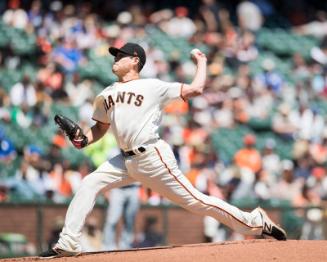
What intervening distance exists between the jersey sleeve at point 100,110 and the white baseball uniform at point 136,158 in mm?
11

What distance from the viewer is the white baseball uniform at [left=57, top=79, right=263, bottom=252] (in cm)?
675

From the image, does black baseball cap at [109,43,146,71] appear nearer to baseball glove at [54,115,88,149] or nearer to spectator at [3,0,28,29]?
baseball glove at [54,115,88,149]

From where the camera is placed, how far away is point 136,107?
22.2 feet

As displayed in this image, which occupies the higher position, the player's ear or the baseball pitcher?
the player's ear

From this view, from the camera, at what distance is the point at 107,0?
53.6ft

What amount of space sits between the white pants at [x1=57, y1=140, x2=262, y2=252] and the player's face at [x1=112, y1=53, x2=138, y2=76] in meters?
0.63

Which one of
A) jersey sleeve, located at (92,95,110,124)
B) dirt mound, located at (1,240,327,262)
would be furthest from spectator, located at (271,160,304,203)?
jersey sleeve, located at (92,95,110,124)

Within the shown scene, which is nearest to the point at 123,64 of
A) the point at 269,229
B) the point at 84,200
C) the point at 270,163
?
the point at 84,200

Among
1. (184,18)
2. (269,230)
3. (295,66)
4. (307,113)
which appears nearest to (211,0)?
(184,18)

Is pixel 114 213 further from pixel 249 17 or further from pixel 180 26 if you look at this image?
pixel 249 17

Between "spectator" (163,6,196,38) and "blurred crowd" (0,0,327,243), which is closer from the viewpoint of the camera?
"blurred crowd" (0,0,327,243)

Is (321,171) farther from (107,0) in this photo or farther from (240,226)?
(240,226)

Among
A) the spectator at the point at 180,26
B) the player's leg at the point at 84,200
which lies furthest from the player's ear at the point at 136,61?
the spectator at the point at 180,26

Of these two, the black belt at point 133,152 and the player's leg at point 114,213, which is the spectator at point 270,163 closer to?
the player's leg at point 114,213
